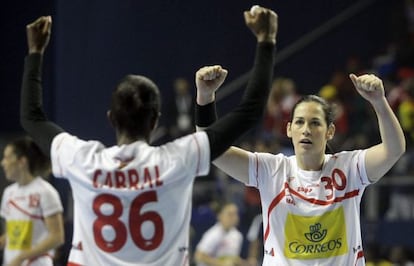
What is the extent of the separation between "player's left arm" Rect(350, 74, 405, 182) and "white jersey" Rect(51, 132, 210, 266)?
87 cm

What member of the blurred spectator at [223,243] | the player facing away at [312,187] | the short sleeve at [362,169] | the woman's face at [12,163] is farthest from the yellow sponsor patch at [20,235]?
the blurred spectator at [223,243]

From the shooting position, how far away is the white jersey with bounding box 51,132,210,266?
130 inches

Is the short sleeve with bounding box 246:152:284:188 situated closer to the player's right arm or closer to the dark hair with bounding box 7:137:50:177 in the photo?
the player's right arm

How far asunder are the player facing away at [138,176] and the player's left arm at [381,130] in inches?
24.8

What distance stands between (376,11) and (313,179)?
35.6 ft

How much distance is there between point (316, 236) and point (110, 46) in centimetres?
610

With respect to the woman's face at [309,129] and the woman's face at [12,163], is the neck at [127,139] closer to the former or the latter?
the woman's face at [309,129]

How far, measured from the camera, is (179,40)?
10805 mm

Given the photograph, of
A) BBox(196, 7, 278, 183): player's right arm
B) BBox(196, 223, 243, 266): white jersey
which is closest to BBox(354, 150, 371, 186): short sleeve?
BBox(196, 7, 278, 183): player's right arm

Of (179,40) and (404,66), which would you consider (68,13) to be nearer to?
(179,40)

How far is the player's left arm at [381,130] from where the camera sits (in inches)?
154

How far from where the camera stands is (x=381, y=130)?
14.0 ft

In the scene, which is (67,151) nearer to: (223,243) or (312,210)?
(312,210)

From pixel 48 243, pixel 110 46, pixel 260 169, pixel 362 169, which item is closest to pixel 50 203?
pixel 48 243
